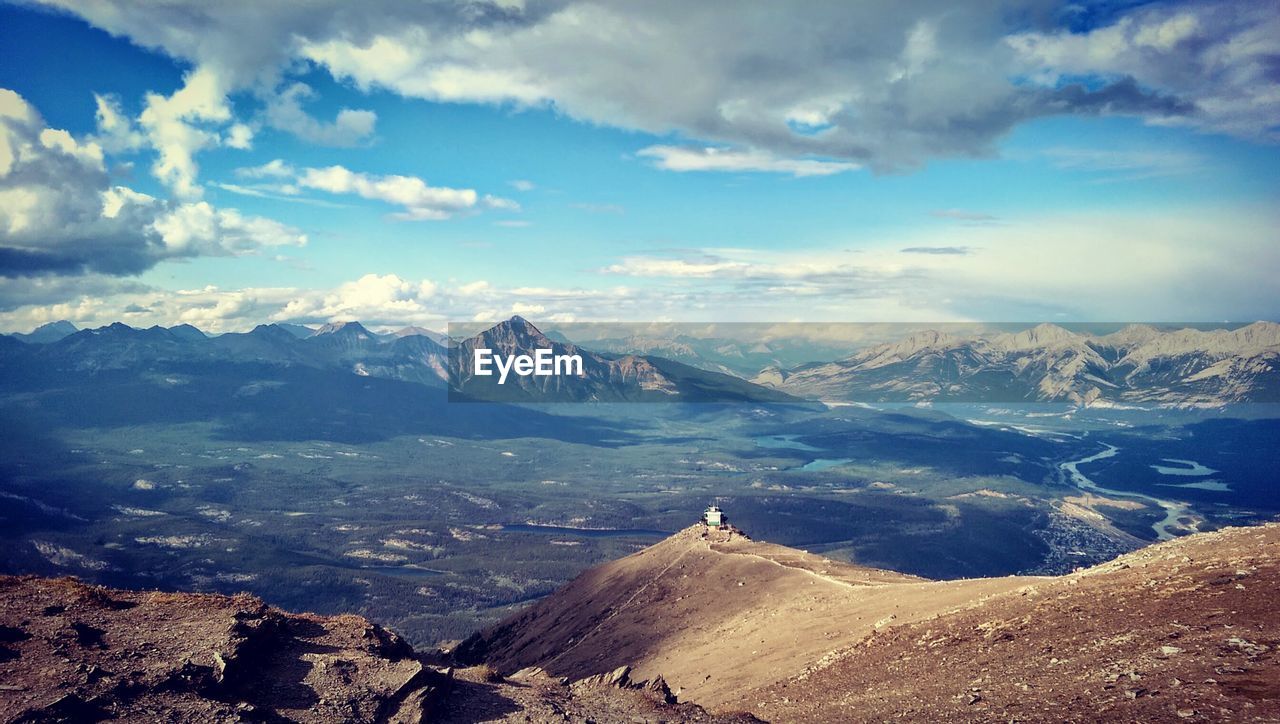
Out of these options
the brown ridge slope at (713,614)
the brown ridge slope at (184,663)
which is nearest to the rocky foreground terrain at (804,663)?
the brown ridge slope at (184,663)

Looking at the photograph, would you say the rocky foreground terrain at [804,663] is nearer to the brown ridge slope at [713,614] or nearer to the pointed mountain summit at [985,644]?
the pointed mountain summit at [985,644]

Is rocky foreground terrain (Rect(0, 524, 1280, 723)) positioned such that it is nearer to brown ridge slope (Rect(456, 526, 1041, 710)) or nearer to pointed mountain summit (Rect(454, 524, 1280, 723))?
pointed mountain summit (Rect(454, 524, 1280, 723))

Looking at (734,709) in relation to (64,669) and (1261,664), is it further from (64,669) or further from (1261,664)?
(64,669)

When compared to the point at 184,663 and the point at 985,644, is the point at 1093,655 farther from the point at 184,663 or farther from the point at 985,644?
the point at 184,663

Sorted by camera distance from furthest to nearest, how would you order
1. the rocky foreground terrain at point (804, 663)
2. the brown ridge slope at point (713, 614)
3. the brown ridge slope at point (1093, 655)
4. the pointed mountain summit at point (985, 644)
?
the brown ridge slope at point (713, 614)
the pointed mountain summit at point (985, 644)
the brown ridge slope at point (1093, 655)
the rocky foreground terrain at point (804, 663)

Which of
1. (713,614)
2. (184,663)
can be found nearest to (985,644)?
(184,663)

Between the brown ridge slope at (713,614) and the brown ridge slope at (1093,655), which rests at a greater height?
the brown ridge slope at (1093,655)
